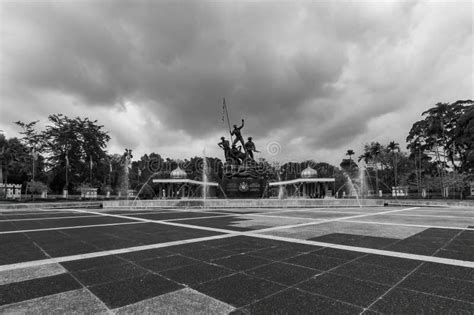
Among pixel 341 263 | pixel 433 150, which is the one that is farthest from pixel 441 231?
pixel 433 150

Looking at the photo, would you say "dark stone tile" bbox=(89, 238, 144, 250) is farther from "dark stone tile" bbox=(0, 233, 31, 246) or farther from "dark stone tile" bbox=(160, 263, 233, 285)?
"dark stone tile" bbox=(160, 263, 233, 285)

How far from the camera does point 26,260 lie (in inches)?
220

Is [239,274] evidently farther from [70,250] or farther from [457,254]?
[457,254]

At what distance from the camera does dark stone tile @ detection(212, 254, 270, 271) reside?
5062 mm

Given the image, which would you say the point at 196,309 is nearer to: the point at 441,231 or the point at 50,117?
the point at 441,231

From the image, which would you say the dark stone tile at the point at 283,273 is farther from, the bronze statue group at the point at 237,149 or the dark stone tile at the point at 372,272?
the bronze statue group at the point at 237,149

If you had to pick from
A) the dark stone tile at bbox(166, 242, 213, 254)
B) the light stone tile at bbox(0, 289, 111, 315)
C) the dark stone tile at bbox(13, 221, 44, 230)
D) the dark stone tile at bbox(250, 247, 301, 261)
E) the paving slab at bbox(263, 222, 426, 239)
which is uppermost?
Answer: the light stone tile at bbox(0, 289, 111, 315)

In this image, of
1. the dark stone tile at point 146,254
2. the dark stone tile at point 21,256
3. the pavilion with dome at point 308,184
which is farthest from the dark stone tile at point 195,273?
the pavilion with dome at point 308,184

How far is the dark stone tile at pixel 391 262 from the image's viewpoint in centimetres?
503

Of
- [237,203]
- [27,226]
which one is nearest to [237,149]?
[237,203]

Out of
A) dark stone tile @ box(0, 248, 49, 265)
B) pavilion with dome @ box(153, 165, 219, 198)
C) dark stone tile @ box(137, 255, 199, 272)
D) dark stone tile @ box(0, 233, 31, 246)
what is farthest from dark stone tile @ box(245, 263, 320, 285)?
pavilion with dome @ box(153, 165, 219, 198)

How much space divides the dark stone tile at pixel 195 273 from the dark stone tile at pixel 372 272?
1.94 meters

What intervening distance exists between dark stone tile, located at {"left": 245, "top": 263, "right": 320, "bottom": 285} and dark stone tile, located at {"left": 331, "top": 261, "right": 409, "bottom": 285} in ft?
1.71

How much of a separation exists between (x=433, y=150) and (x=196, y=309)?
64622 millimetres
